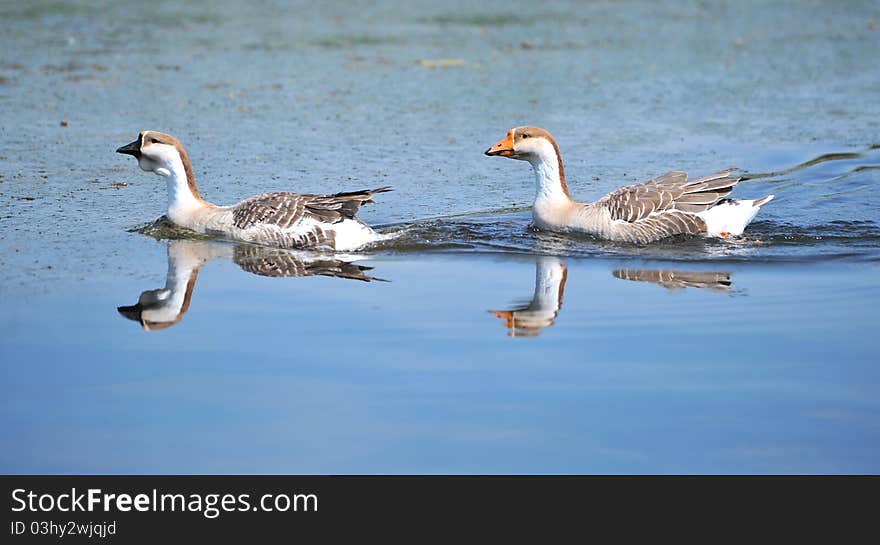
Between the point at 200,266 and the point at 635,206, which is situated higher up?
the point at 635,206

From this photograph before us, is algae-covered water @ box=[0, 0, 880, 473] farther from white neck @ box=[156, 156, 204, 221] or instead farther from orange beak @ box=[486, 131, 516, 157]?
orange beak @ box=[486, 131, 516, 157]

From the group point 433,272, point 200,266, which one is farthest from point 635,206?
point 200,266

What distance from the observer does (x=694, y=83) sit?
16.9m

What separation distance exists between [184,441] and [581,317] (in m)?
2.91

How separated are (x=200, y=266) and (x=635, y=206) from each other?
367cm

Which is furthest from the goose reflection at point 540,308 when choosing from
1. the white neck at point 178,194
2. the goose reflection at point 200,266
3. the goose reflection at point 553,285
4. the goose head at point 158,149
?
the goose head at point 158,149

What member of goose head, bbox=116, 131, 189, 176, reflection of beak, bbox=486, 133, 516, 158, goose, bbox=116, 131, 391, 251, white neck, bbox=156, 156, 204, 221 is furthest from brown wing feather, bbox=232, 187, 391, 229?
reflection of beak, bbox=486, 133, 516, 158

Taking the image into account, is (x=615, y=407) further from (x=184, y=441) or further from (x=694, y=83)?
(x=694, y=83)

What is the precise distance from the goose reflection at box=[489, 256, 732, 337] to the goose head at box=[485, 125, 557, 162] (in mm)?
1273

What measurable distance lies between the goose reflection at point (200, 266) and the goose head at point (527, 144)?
1.78m

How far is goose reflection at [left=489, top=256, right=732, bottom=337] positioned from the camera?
7312 mm

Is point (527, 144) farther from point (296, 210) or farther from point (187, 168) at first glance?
point (187, 168)

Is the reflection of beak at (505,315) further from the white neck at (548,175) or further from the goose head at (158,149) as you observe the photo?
the goose head at (158,149)

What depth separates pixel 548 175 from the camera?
416 inches
